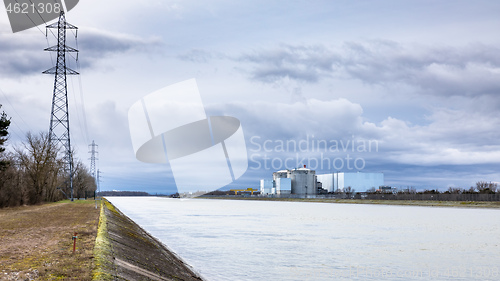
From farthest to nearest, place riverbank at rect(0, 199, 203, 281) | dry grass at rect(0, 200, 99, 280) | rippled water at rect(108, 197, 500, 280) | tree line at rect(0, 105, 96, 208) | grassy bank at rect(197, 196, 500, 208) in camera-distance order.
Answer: grassy bank at rect(197, 196, 500, 208)
tree line at rect(0, 105, 96, 208)
rippled water at rect(108, 197, 500, 280)
riverbank at rect(0, 199, 203, 281)
dry grass at rect(0, 200, 99, 280)

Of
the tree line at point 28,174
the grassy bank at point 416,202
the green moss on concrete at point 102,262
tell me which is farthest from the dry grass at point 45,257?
the grassy bank at point 416,202

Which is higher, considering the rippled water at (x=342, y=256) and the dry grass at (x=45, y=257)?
the dry grass at (x=45, y=257)

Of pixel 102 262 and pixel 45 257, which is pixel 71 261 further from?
pixel 45 257

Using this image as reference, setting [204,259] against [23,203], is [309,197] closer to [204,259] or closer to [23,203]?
[23,203]

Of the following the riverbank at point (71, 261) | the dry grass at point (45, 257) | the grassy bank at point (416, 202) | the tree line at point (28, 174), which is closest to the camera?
the dry grass at point (45, 257)

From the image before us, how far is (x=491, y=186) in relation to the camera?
146000 millimetres

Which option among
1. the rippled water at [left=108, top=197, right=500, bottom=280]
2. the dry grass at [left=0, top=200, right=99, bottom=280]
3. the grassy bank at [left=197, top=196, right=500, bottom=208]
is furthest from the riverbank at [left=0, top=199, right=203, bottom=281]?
the grassy bank at [left=197, top=196, right=500, bottom=208]

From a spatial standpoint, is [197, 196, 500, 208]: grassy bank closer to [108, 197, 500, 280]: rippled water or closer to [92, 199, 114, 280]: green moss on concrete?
[108, 197, 500, 280]: rippled water

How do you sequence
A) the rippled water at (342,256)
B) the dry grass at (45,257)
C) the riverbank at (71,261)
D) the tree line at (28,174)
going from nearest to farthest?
1. the dry grass at (45,257)
2. the riverbank at (71,261)
3. the rippled water at (342,256)
4. the tree line at (28,174)

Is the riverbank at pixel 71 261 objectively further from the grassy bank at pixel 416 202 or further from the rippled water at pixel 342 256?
the grassy bank at pixel 416 202

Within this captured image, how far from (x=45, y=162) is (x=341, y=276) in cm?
7596

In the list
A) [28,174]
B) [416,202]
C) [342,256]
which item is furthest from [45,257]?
[416,202]

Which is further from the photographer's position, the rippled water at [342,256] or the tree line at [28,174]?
the tree line at [28,174]

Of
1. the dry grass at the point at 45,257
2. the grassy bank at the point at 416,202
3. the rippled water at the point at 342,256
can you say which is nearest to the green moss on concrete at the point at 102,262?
the dry grass at the point at 45,257
